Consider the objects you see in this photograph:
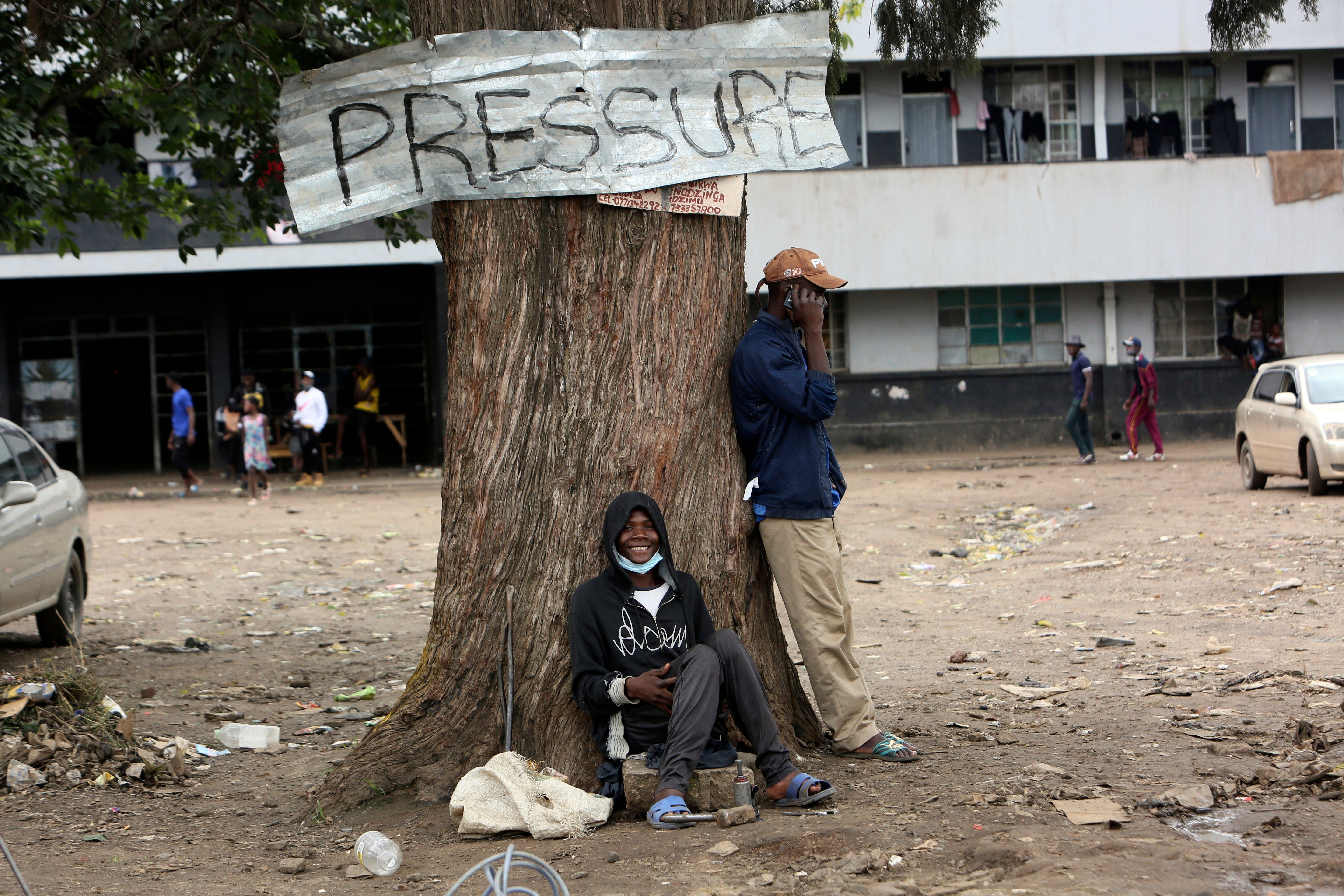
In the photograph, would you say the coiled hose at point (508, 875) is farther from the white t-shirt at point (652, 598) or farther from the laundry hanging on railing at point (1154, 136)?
the laundry hanging on railing at point (1154, 136)

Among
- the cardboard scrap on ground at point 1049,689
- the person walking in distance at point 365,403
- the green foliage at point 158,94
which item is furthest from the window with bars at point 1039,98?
the cardboard scrap on ground at point 1049,689

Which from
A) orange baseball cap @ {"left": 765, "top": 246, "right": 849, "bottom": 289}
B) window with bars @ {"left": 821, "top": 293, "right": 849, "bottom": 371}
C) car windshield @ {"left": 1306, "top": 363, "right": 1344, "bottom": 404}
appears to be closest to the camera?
orange baseball cap @ {"left": 765, "top": 246, "right": 849, "bottom": 289}

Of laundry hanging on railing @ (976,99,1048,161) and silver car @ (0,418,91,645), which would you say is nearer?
silver car @ (0,418,91,645)

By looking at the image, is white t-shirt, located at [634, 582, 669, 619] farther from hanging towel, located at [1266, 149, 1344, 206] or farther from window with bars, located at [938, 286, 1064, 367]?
hanging towel, located at [1266, 149, 1344, 206]

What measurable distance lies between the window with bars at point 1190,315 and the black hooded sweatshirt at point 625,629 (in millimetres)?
20199

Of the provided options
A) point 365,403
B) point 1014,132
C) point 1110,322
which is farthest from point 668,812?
point 1014,132

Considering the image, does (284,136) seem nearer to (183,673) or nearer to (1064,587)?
(183,673)

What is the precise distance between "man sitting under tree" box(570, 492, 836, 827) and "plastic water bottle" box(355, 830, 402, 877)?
810mm

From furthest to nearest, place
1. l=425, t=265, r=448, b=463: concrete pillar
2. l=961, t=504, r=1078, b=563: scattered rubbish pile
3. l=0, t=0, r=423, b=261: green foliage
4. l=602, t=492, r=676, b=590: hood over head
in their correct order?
l=425, t=265, r=448, b=463: concrete pillar, l=961, t=504, r=1078, b=563: scattered rubbish pile, l=0, t=0, r=423, b=261: green foliage, l=602, t=492, r=676, b=590: hood over head

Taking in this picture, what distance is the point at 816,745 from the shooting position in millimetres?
5051

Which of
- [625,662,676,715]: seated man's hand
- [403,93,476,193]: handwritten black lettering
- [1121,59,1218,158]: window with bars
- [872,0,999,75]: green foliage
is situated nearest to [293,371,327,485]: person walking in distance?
[872,0,999,75]: green foliage

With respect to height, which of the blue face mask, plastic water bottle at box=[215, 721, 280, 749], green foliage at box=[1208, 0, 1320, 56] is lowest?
plastic water bottle at box=[215, 721, 280, 749]

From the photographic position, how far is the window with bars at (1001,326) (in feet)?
74.4

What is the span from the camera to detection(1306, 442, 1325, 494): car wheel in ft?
42.5
